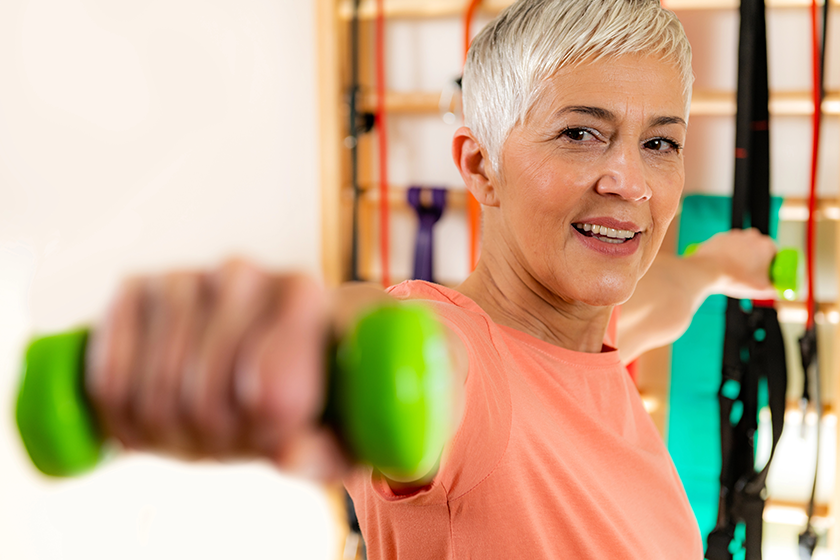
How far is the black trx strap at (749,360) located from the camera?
133cm

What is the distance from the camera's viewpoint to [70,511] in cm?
123

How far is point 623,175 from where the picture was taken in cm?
76

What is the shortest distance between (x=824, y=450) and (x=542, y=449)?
1.42 meters

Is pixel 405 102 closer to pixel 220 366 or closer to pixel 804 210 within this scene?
pixel 804 210

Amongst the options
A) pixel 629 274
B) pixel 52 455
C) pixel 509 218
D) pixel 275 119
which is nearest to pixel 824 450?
pixel 629 274

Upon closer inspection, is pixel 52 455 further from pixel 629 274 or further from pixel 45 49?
pixel 45 49

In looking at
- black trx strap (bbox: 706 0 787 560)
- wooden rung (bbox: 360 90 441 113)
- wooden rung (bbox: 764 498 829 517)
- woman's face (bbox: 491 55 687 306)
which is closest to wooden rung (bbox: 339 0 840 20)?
wooden rung (bbox: 360 90 441 113)

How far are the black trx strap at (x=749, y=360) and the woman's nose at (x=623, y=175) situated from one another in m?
0.73

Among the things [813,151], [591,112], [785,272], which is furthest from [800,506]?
[591,112]

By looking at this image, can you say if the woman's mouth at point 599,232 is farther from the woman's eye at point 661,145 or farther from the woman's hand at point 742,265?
the woman's hand at point 742,265

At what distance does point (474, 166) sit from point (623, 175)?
0.19 meters

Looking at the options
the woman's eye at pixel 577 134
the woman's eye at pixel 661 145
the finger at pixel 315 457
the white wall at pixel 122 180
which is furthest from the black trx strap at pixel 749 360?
the finger at pixel 315 457

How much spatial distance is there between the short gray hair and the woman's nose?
0.11 m

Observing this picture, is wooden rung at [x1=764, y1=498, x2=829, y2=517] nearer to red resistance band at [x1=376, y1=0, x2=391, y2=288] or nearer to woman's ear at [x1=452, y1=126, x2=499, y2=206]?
red resistance band at [x1=376, y1=0, x2=391, y2=288]
